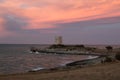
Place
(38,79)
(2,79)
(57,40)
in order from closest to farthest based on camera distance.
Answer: (38,79) < (2,79) < (57,40)

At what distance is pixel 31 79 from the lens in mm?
20797

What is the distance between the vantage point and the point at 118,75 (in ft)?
64.8

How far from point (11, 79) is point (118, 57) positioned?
26760 millimetres

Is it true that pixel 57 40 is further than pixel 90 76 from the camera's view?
Yes

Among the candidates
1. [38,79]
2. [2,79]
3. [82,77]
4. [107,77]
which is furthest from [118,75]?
[2,79]

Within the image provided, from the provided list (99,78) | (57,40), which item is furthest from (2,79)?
(57,40)

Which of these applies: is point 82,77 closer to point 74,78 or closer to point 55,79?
point 74,78

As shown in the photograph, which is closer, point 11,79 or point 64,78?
point 64,78

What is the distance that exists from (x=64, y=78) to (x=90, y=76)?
197cm

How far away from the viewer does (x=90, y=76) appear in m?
19.9

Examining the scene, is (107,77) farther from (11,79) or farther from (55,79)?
(11,79)

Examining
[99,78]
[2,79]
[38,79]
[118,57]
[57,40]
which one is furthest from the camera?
[57,40]

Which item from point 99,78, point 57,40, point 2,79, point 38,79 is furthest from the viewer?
point 57,40

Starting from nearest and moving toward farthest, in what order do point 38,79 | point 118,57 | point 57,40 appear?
point 38,79 → point 118,57 → point 57,40
